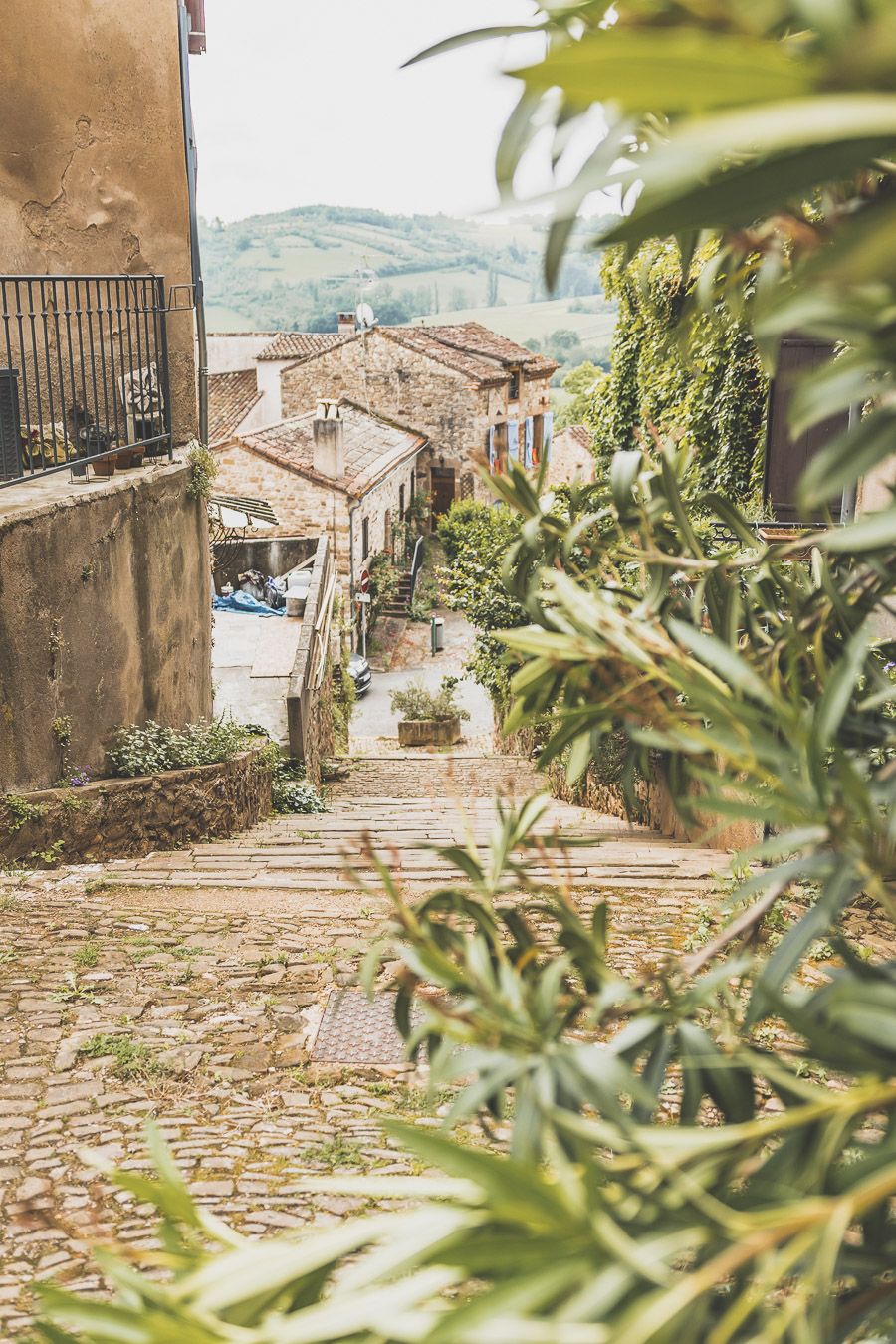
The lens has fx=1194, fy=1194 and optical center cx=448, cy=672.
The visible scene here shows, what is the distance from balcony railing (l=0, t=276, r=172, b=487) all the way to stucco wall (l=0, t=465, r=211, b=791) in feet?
1.15

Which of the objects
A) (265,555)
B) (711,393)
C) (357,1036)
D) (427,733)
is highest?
(711,393)

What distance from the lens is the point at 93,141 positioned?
864 cm

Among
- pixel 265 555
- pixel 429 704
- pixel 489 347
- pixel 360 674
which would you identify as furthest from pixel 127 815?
pixel 489 347

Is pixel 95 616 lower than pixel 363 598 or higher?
higher

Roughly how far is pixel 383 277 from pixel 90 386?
381 feet

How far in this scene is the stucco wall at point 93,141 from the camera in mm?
8344

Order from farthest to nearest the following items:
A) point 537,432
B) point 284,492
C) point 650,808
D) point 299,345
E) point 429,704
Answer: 1. point 537,432
2. point 299,345
3. point 284,492
4. point 429,704
5. point 650,808

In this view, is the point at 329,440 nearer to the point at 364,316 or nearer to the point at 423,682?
the point at 423,682

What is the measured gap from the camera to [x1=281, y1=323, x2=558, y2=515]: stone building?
32188 millimetres

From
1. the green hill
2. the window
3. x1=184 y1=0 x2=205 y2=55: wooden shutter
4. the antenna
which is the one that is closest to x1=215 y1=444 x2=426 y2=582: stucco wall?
the antenna

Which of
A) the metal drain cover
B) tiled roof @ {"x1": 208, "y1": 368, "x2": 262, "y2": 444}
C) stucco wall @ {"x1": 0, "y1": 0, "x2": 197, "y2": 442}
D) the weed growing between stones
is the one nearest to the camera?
the weed growing between stones

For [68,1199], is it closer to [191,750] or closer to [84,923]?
[84,923]

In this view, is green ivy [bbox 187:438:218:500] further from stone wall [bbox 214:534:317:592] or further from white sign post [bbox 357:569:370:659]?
white sign post [bbox 357:569:370:659]

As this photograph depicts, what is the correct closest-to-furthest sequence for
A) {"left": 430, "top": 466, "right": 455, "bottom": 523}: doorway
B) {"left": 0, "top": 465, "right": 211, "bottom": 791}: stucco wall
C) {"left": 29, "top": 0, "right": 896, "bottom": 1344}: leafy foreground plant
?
1. {"left": 29, "top": 0, "right": 896, "bottom": 1344}: leafy foreground plant
2. {"left": 0, "top": 465, "right": 211, "bottom": 791}: stucco wall
3. {"left": 430, "top": 466, "right": 455, "bottom": 523}: doorway
